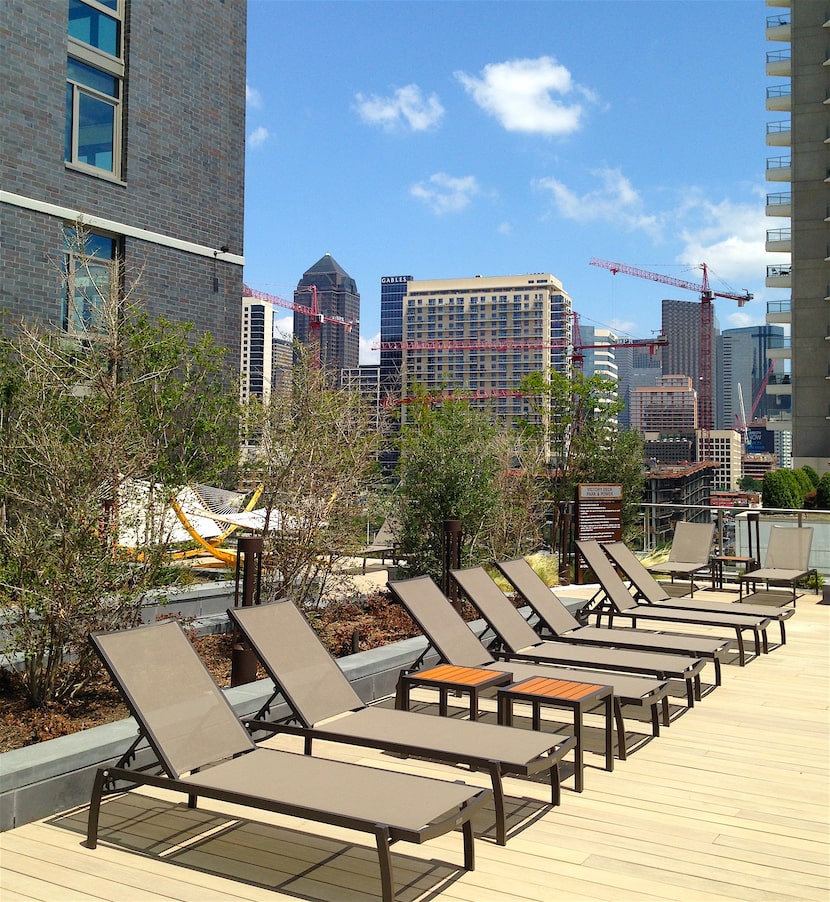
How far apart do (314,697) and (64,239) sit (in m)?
11.7

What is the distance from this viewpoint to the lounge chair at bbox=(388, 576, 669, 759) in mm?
5340

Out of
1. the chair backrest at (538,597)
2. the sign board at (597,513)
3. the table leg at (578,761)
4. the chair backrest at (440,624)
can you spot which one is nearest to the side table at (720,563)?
the sign board at (597,513)

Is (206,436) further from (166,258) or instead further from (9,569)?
(9,569)

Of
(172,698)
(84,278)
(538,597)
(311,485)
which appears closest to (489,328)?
(84,278)

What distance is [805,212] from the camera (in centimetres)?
5228

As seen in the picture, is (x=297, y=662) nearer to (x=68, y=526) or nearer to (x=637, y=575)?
(x=68, y=526)

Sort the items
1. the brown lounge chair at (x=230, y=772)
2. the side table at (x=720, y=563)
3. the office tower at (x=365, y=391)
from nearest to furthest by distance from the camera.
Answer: the brown lounge chair at (x=230, y=772)
the office tower at (x=365, y=391)
the side table at (x=720, y=563)

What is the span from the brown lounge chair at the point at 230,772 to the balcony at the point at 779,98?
57.8 meters

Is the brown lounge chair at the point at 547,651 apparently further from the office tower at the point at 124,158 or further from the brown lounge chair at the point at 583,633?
the office tower at the point at 124,158

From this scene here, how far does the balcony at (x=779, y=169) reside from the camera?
2107 inches

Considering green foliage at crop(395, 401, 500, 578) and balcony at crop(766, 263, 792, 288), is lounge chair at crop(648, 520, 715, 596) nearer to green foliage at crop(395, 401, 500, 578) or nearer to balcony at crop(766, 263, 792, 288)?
green foliage at crop(395, 401, 500, 578)

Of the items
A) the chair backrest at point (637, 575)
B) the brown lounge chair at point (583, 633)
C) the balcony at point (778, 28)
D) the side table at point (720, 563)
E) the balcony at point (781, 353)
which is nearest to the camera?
the brown lounge chair at point (583, 633)

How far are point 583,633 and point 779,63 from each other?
2238 inches

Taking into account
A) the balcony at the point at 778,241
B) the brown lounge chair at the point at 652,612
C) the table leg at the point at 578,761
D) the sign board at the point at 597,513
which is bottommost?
the table leg at the point at 578,761
